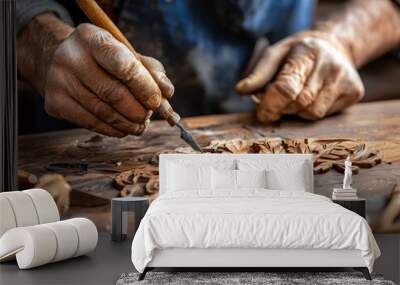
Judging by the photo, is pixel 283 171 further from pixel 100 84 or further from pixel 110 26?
pixel 110 26

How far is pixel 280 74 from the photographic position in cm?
690

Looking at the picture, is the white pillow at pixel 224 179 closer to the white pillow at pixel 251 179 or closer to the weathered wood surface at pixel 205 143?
the white pillow at pixel 251 179

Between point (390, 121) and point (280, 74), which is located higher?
point (280, 74)

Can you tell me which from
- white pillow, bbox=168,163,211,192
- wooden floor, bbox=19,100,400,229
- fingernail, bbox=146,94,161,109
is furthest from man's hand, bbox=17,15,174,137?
Answer: white pillow, bbox=168,163,211,192

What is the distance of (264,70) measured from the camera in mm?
6965

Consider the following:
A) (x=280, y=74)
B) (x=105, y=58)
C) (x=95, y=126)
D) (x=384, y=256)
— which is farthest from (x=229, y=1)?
(x=384, y=256)

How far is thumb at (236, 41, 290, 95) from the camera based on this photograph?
6957 mm

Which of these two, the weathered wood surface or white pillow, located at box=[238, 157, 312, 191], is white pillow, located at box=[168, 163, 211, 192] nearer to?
white pillow, located at box=[238, 157, 312, 191]

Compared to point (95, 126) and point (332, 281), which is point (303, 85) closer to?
point (95, 126)

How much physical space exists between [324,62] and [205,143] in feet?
4.62

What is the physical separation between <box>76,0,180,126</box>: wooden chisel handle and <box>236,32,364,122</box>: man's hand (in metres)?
0.72

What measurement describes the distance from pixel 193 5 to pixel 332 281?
11.0 feet

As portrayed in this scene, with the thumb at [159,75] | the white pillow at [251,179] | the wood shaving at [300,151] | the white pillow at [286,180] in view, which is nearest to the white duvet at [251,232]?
the white pillow at [251,179]

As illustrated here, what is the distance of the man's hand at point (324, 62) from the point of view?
6.86 m
